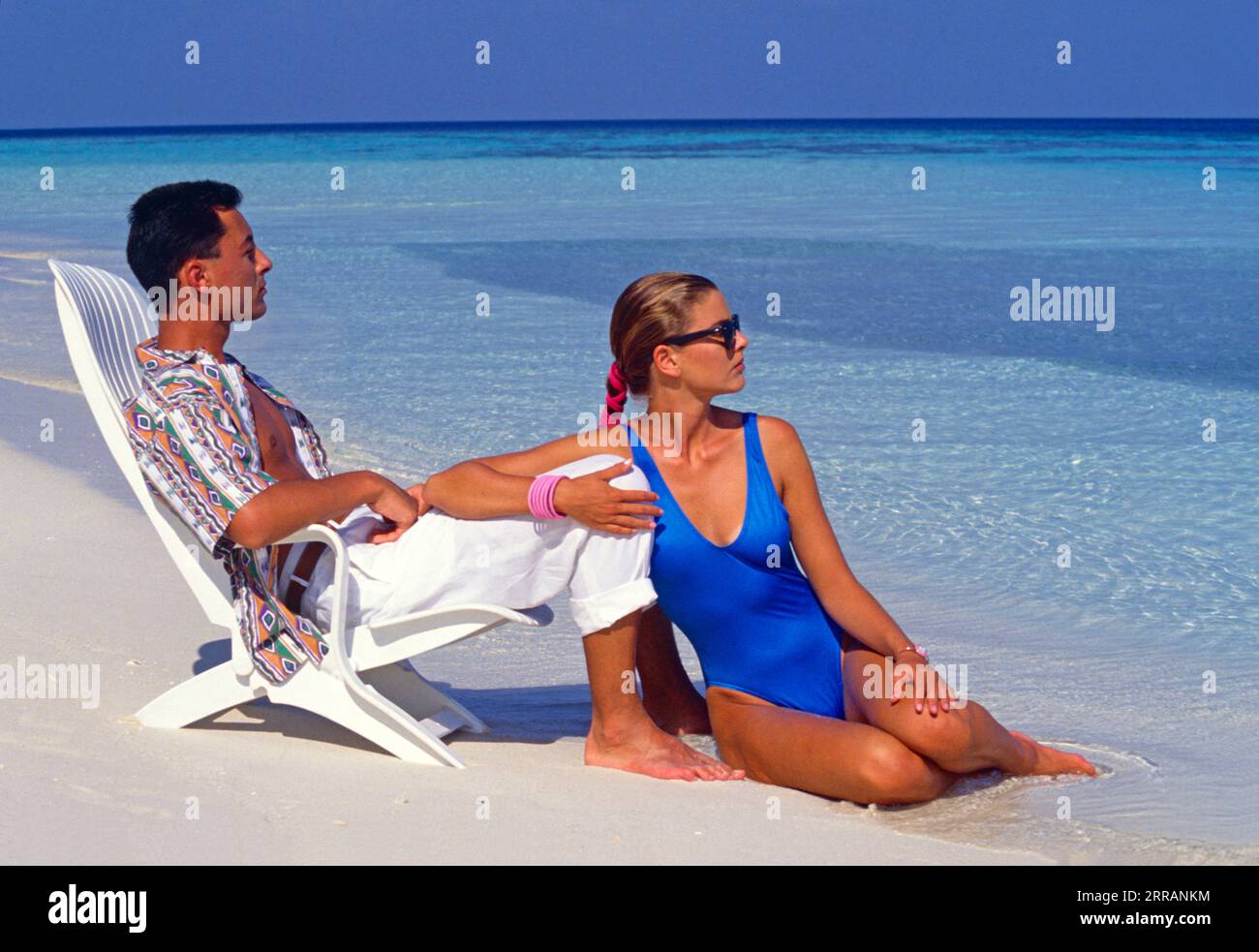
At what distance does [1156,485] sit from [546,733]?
404 centimetres

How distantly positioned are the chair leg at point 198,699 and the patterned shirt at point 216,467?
0.37ft

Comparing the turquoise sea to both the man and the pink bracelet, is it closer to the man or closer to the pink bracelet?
the man

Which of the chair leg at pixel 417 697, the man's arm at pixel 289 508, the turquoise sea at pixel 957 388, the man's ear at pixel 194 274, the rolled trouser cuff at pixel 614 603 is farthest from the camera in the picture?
the turquoise sea at pixel 957 388

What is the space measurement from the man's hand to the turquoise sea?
98 centimetres

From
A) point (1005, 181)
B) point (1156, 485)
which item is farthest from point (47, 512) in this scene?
point (1005, 181)

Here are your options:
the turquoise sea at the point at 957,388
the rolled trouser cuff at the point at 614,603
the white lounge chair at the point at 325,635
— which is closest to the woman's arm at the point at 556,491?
the rolled trouser cuff at the point at 614,603

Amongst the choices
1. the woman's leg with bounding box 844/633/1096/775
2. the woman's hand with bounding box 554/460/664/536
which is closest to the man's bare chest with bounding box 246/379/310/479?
the woman's hand with bounding box 554/460/664/536

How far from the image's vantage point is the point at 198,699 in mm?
3766

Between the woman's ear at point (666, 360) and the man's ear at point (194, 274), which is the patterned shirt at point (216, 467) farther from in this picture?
the woman's ear at point (666, 360)

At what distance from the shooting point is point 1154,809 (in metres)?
3.71

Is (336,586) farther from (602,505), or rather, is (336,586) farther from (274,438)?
(602,505)

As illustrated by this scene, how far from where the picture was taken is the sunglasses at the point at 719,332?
146 inches

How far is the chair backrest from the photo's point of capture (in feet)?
12.3
